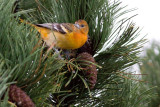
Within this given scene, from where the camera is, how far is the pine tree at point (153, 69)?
2212mm

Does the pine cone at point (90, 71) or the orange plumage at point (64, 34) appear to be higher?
the orange plumage at point (64, 34)

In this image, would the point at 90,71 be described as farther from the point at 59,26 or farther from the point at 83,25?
the point at 59,26

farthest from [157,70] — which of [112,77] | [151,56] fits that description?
[112,77]

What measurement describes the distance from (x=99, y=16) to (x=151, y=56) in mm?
859

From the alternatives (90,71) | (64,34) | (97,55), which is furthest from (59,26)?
(90,71)

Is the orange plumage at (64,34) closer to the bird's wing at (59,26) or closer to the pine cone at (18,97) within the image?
the bird's wing at (59,26)

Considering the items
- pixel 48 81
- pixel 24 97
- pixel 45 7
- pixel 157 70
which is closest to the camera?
pixel 24 97

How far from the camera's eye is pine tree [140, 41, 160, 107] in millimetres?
2212

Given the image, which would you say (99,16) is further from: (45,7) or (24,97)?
(24,97)

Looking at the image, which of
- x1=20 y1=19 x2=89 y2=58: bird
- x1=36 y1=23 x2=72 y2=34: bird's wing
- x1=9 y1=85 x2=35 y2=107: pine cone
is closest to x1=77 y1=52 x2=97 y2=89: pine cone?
x1=20 y1=19 x2=89 y2=58: bird

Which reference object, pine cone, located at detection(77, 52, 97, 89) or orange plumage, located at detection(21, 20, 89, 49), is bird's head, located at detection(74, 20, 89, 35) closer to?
orange plumage, located at detection(21, 20, 89, 49)

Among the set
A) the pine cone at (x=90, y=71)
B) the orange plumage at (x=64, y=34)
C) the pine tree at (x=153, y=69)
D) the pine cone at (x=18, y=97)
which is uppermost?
the orange plumage at (x=64, y=34)

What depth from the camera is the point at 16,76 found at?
1.00m

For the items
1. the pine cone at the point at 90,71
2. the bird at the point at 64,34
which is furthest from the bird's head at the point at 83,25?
the pine cone at the point at 90,71
